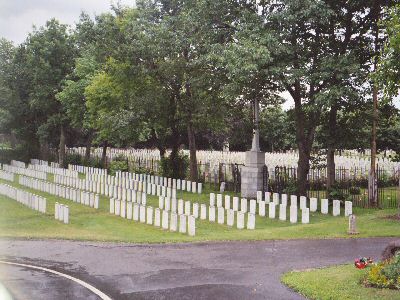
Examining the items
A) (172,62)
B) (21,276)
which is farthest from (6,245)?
(172,62)

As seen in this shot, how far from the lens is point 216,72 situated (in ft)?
86.8

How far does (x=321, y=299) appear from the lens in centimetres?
954

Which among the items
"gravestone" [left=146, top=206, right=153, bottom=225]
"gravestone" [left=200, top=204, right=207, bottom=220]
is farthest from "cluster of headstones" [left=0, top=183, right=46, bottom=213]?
"gravestone" [left=200, top=204, right=207, bottom=220]

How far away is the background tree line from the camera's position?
21.7 metres

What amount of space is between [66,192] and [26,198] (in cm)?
299

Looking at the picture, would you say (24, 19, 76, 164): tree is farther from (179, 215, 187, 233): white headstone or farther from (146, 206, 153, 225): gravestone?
(179, 215, 187, 233): white headstone

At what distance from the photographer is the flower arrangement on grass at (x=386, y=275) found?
9.94 metres

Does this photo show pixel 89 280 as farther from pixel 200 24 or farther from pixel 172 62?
pixel 172 62

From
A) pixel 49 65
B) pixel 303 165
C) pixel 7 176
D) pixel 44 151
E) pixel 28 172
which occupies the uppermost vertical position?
pixel 49 65

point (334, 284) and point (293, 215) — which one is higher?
point (293, 215)

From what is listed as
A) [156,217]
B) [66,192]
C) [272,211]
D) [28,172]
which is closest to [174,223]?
[156,217]

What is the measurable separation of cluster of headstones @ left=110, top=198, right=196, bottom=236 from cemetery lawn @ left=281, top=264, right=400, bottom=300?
6.40 metres

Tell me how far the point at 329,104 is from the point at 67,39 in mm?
32048

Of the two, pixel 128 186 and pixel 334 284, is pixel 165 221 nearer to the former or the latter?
pixel 334 284
